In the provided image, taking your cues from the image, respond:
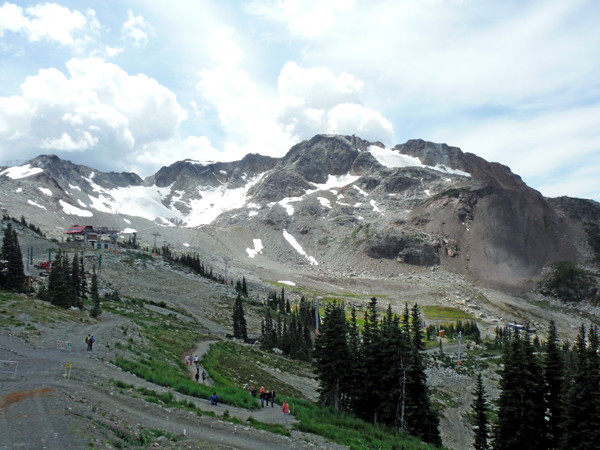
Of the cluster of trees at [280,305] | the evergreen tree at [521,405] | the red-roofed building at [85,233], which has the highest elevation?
the red-roofed building at [85,233]

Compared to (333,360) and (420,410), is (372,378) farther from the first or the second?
(420,410)

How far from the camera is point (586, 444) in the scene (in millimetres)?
23141

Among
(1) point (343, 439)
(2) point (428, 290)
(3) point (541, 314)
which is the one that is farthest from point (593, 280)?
(1) point (343, 439)

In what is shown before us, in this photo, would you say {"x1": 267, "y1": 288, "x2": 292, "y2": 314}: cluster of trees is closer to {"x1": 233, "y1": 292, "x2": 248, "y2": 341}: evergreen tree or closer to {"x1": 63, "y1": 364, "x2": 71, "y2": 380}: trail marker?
{"x1": 233, "y1": 292, "x2": 248, "y2": 341}: evergreen tree

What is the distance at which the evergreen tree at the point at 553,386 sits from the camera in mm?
28297

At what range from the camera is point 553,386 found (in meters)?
30.1

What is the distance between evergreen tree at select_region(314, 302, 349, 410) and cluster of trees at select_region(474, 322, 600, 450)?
12.6 m

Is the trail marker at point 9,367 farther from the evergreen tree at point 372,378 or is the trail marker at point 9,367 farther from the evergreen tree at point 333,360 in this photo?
the evergreen tree at point 372,378

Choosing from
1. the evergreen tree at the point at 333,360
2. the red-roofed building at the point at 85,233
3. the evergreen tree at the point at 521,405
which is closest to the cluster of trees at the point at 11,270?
the evergreen tree at the point at 333,360

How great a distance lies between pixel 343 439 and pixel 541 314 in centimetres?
16096

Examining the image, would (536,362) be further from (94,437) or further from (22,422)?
(22,422)

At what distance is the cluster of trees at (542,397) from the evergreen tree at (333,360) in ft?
41.2

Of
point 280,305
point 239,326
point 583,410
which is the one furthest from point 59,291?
point 280,305

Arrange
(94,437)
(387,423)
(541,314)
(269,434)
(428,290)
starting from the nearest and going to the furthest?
(94,437) < (269,434) < (387,423) < (541,314) < (428,290)
